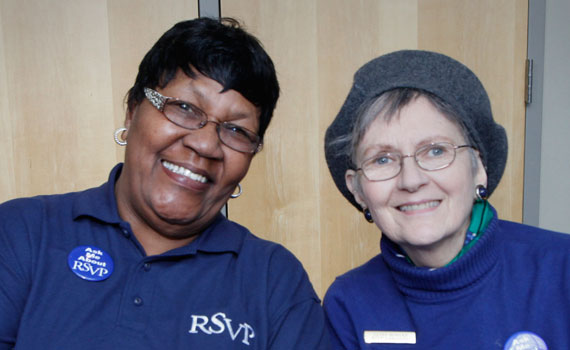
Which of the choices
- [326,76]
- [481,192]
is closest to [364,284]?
[481,192]

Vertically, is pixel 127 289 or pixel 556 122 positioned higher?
pixel 556 122

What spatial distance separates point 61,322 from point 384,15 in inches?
71.2

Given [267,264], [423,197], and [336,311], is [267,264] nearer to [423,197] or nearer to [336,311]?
[336,311]

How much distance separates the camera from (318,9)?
2.19 meters

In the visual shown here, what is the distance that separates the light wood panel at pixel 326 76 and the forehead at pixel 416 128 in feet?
3.16

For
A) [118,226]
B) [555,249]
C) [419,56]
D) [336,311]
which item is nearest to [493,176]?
[555,249]

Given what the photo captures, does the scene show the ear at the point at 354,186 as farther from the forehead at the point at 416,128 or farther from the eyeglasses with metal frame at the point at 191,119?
the eyeglasses with metal frame at the point at 191,119

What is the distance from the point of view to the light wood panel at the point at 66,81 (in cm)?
192

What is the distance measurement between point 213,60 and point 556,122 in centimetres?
185

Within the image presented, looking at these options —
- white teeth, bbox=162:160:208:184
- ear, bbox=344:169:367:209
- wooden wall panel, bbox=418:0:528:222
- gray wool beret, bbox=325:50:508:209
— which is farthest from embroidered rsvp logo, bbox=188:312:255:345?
wooden wall panel, bbox=418:0:528:222

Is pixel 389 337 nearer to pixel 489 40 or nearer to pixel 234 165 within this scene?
pixel 234 165

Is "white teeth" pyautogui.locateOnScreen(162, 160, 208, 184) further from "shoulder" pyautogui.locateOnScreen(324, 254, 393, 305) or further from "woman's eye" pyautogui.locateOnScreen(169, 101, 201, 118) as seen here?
"shoulder" pyautogui.locateOnScreen(324, 254, 393, 305)

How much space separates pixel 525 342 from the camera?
47.9 inches

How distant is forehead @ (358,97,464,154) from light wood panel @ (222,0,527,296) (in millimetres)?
964
